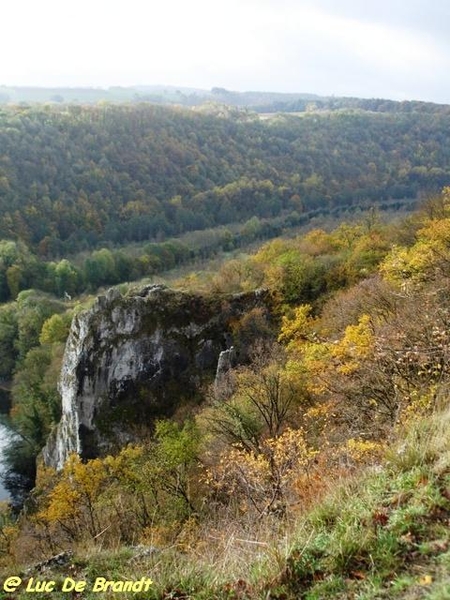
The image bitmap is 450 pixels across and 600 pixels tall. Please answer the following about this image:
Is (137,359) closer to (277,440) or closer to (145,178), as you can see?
(277,440)

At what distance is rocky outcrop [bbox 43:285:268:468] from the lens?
3678 cm

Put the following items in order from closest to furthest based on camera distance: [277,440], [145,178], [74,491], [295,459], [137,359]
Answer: [295,459]
[277,440]
[74,491]
[137,359]
[145,178]

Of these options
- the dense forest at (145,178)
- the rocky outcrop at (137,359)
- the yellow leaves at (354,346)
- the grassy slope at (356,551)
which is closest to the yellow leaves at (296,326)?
the rocky outcrop at (137,359)

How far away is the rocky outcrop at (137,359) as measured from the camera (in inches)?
1448

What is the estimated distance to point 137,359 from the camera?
3750cm

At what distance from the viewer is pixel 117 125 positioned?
173 meters

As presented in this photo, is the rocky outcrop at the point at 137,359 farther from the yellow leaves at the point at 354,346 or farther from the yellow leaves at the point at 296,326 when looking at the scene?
the yellow leaves at the point at 354,346

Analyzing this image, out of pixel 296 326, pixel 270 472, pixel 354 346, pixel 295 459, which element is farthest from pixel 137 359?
pixel 354 346

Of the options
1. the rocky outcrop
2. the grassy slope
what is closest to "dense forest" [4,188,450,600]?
the grassy slope

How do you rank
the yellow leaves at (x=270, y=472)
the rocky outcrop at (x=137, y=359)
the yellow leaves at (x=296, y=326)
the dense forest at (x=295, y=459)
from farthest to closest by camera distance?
1. the rocky outcrop at (x=137, y=359)
2. the yellow leaves at (x=296, y=326)
3. the yellow leaves at (x=270, y=472)
4. the dense forest at (x=295, y=459)

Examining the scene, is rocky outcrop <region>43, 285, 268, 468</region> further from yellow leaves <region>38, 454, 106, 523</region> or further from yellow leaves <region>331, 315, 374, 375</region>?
yellow leaves <region>331, 315, 374, 375</region>

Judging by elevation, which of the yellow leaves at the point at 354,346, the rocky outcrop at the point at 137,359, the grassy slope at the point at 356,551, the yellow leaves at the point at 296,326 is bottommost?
the rocky outcrop at the point at 137,359

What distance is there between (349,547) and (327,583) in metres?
0.48

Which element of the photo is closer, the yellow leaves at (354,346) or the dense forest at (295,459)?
the dense forest at (295,459)
